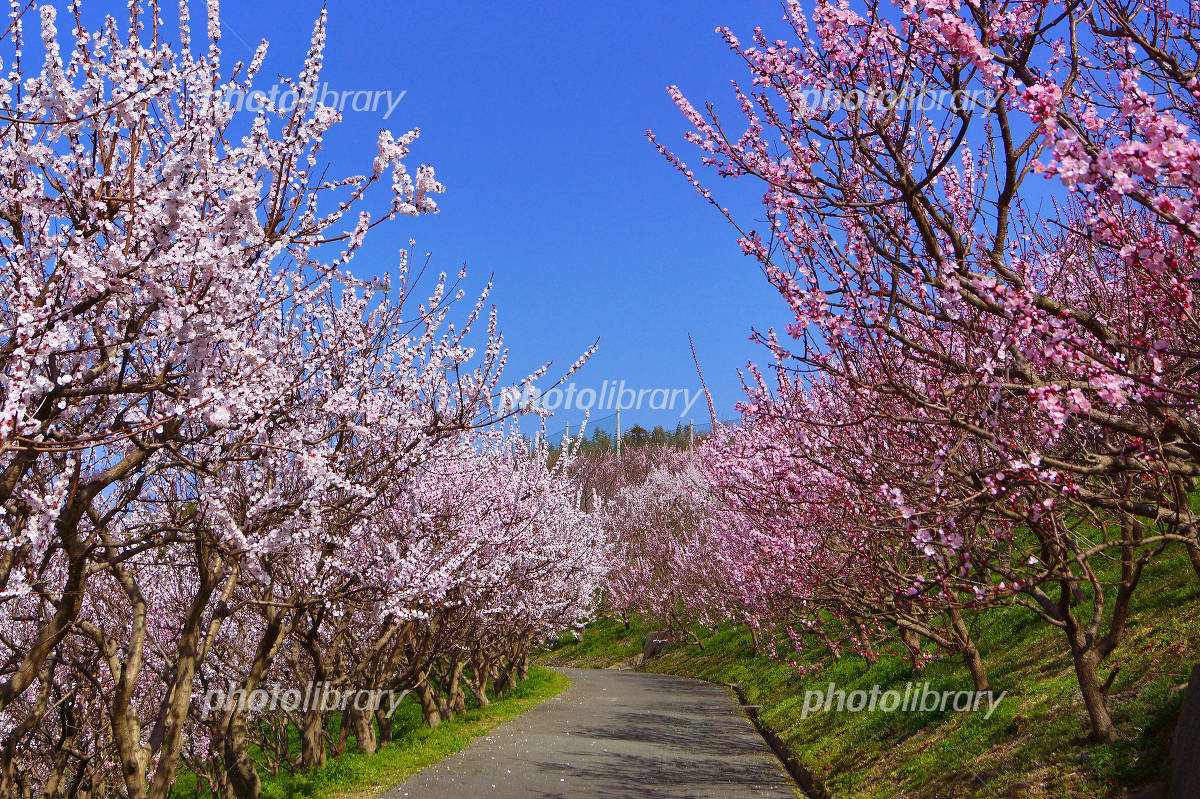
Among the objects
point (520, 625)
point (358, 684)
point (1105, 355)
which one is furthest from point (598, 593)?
point (1105, 355)

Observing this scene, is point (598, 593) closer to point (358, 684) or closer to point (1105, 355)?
point (358, 684)

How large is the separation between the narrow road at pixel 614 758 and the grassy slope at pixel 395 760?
37 cm

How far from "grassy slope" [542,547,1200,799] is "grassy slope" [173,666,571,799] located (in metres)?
6.15

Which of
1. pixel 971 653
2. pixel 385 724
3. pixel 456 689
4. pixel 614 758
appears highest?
pixel 971 653

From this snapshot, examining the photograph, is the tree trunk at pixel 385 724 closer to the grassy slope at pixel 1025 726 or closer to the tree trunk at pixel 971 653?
the grassy slope at pixel 1025 726

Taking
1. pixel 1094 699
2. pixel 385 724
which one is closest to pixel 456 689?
pixel 385 724

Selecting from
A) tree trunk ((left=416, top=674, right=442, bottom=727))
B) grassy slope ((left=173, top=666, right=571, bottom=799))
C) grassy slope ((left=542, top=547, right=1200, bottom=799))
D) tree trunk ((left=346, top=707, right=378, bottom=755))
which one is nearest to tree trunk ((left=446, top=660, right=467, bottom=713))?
grassy slope ((left=173, top=666, right=571, bottom=799))

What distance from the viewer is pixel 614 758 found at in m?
14.4

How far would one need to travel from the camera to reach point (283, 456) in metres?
7.09

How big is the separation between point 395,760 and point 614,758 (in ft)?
11.7

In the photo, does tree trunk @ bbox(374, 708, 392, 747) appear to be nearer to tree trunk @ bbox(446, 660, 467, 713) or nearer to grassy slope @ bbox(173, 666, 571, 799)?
grassy slope @ bbox(173, 666, 571, 799)

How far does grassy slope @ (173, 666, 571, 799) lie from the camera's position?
40.9 feet

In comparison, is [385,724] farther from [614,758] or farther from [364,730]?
[614,758]

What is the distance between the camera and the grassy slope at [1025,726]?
7805mm
